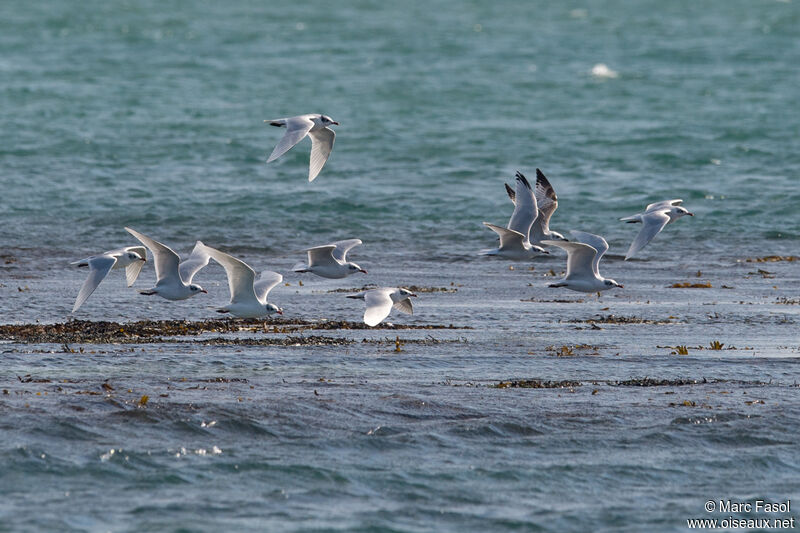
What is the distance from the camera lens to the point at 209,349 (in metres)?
11.4

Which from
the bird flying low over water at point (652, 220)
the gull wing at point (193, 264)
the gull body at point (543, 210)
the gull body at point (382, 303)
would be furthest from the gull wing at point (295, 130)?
the bird flying low over water at point (652, 220)

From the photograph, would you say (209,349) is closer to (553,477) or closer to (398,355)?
(398,355)

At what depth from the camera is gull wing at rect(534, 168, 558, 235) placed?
15727mm

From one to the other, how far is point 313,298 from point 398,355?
3333mm

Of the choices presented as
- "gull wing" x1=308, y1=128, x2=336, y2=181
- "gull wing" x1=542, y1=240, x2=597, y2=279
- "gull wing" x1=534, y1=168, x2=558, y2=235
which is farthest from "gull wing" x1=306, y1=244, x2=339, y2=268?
"gull wing" x1=534, y1=168, x2=558, y2=235

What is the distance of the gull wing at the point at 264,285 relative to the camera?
41.2 feet

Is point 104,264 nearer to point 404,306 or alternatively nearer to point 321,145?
point 404,306

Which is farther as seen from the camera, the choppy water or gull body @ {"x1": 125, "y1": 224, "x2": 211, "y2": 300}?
gull body @ {"x1": 125, "y1": 224, "x2": 211, "y2": 300}

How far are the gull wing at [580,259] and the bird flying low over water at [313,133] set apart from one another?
2.97m

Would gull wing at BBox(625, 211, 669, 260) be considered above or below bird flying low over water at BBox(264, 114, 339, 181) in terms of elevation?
below

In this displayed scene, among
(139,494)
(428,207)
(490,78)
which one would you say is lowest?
(139,494)

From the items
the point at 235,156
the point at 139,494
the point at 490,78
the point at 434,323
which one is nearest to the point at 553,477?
the point at 139,494

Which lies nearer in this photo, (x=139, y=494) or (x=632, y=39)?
(x=139, y=494)

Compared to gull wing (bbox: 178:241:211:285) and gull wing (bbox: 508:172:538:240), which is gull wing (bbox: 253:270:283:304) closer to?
gull wing (bbox: 178:241:211:285)
